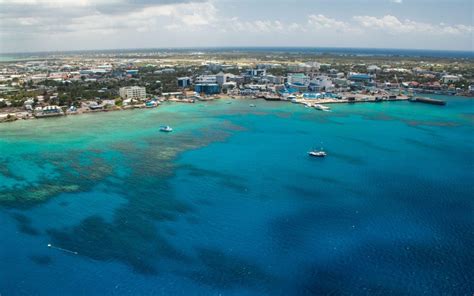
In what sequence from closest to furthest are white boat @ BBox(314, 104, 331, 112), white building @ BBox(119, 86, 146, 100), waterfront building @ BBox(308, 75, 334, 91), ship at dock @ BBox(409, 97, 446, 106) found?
1. white boat @ BBox(314, 104, 331, 112)
2. ship at dock @ BBox(409, 97, 446, 106)
3. white building @ BBox(119, 86, 146, 100)
4. waterfront building @ BBox(308, 75, 334, 91)

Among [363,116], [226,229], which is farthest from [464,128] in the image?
[226,229]

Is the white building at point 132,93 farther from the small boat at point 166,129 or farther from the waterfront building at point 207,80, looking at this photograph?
the small boat at point 166,129

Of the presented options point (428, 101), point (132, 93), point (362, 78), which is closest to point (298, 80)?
point (362, 78)

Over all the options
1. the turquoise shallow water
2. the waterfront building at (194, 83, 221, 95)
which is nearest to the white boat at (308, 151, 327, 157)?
the turquoise shallow water

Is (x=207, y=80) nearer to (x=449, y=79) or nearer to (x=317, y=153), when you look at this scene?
(x=317, y=153)

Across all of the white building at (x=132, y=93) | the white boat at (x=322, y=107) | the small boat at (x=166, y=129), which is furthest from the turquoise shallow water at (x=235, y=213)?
the white building at (x=132, y=93)

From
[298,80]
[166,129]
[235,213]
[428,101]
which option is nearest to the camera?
[235,213]

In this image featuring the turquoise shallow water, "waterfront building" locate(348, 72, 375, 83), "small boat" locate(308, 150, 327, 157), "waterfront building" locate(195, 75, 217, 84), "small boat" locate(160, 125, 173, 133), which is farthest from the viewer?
"waterfront building" locate(348, 72, 375, 83)

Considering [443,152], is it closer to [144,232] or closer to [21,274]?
[144,232]

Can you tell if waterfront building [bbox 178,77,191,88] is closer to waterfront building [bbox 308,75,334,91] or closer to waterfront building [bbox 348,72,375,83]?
waterfront building [bbox 308,75,334,91]
